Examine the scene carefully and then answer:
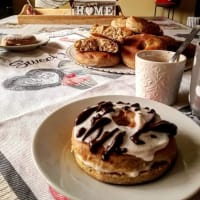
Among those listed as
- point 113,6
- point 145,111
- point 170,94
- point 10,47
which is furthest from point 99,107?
point 113,6

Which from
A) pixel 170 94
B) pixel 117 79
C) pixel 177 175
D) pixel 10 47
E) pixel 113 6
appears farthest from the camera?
pixel 113 6

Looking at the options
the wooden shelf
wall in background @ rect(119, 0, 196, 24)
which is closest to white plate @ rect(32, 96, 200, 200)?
the wooden shelf

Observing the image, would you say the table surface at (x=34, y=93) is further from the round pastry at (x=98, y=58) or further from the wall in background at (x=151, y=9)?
the wall in background at (x=151, y=9)

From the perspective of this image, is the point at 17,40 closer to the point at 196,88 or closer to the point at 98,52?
the point at 98,52

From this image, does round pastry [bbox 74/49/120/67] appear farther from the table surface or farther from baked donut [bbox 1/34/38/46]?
baked donut [bbox 1/34/38/46]

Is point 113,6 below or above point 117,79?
above

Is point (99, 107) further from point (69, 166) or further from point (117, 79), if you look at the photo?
point (117, 79)

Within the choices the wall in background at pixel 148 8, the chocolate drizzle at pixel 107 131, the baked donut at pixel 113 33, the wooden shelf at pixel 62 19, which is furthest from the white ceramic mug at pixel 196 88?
the wall in background at pixel 148 8
